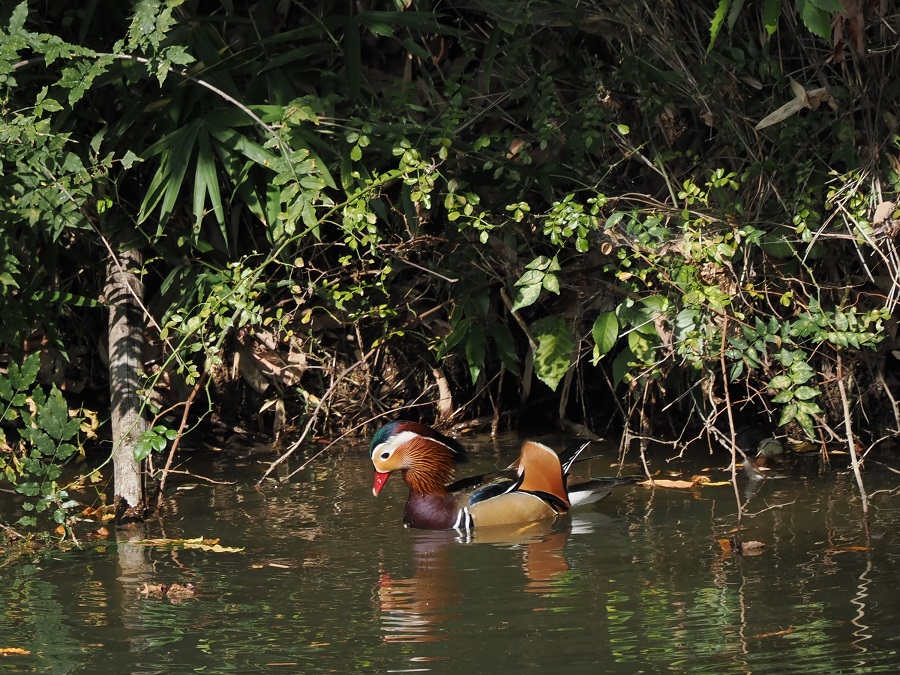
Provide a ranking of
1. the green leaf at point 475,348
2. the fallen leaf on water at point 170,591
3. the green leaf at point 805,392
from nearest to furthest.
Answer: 1. the fallen leaf on water at point 170,591
2. the green leaf at point 805,392
3. the green leaf at point 475,348

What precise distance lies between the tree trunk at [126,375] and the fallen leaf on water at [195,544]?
48cm

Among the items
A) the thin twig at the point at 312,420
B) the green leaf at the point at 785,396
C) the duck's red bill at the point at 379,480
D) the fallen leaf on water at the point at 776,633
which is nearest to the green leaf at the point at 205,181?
the thin twig at the point at 312,420

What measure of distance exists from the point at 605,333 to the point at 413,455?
3.79 feet

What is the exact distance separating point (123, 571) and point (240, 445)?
9.27 ft

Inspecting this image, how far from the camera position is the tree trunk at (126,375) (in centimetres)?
648

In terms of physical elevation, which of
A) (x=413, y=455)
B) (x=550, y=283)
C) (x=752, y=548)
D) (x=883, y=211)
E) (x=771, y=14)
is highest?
(x=771, y=14)

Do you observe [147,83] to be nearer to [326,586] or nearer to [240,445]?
[240,445]

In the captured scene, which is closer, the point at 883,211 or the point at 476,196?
the point at 883,211

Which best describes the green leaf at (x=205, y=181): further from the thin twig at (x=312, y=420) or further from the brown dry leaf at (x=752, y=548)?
the brown dry leaf at (x=752, y=548)

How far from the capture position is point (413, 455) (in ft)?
21.5

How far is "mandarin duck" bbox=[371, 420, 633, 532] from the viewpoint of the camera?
6.29 metres

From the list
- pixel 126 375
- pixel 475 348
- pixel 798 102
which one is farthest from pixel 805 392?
pixel 126 375

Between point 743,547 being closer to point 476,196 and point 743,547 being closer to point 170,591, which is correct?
point 476,196

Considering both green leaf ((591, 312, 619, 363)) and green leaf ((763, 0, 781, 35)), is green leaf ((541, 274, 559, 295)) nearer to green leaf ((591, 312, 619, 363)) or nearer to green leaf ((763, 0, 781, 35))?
green leaf ((591, 312, 619, 363))
